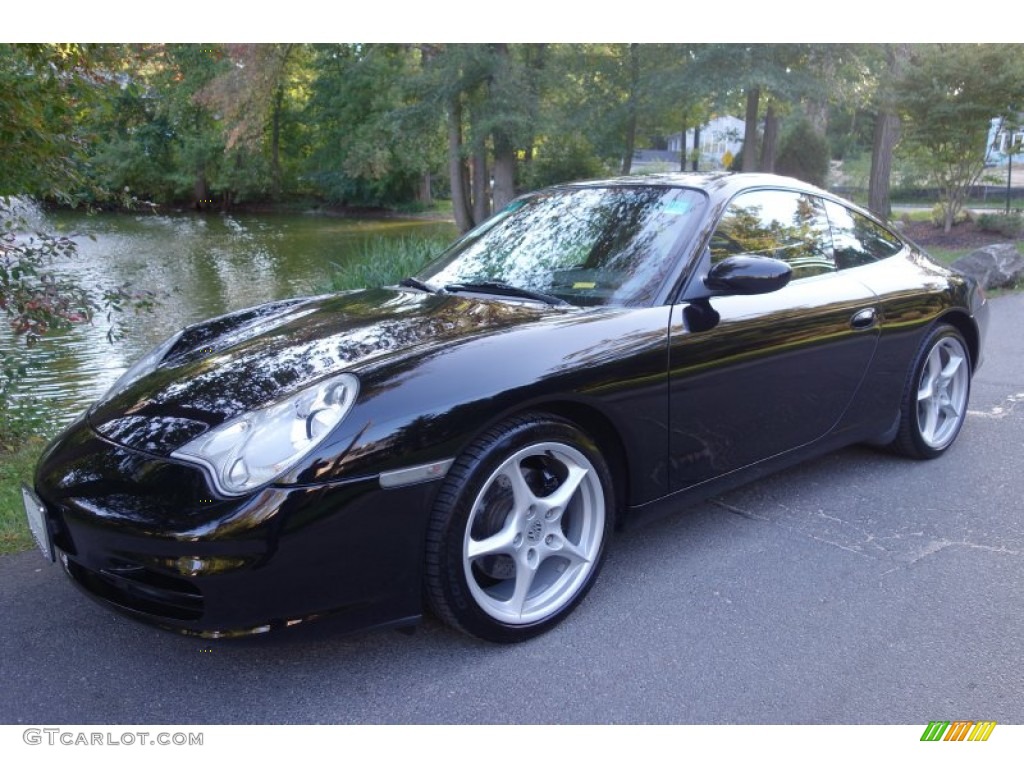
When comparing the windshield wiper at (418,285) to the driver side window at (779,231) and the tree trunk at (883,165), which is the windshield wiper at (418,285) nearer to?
the driver side window at (779,231)

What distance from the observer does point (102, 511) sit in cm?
225

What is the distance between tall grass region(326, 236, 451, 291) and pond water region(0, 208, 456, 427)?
97 centimetres

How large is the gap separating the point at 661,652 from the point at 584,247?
1569 millimetres

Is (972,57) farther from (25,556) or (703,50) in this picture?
(25,556)

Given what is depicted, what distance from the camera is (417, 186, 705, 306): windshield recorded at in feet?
10.3

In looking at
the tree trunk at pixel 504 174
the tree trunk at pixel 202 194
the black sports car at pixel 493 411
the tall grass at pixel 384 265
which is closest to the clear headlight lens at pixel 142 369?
the black sports car at pixel 493 411

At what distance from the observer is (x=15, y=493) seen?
3.90 meters

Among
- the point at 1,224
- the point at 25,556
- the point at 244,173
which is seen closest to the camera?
the point at 25,556

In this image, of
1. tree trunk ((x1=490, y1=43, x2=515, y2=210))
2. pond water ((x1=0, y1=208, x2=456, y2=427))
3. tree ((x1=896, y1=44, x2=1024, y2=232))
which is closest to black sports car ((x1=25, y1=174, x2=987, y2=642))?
pond water ((x1=0, y1=208, x2=456, y2=427))

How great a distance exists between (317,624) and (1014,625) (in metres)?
2.23

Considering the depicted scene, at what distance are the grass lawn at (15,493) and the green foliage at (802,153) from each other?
75.9ft

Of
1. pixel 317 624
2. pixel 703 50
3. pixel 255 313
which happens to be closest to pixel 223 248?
pixel 703 50

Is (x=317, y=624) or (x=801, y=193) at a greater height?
(x=801, y=193)

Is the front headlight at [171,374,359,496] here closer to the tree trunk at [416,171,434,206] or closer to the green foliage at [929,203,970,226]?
the green foliage at [929,203,970,226]
